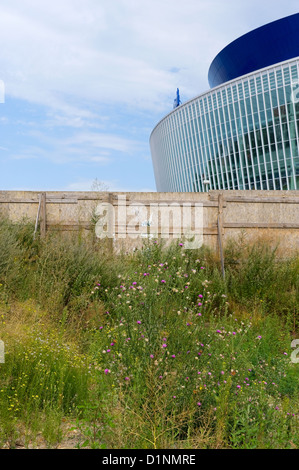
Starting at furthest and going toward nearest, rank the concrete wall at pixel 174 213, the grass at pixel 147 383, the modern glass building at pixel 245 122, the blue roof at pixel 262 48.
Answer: the blue roof at pixel 262 48 < the modern glass building at pixel 245 122 < the concrete wall at pixel 174 213 < the grass at pixel 147 383

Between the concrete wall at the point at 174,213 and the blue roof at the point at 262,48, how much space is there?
44.0 metres

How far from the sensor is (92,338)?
5.18m

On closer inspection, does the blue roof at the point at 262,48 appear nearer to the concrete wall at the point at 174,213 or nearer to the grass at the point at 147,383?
the concrete wall at the point at 174,213

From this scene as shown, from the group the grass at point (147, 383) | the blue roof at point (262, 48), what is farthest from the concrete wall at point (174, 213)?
the blue roof at point (262, 48)

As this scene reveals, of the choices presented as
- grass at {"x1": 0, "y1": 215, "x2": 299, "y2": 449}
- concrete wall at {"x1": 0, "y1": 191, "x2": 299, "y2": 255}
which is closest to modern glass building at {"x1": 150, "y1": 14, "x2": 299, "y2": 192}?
concrete wall at {"x1": 0, "y1": 191, "x2": 299, "y2": 255}

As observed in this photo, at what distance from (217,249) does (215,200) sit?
122 cm

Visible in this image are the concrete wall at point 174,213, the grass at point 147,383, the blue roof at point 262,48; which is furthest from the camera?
the blue roof at point 262,48

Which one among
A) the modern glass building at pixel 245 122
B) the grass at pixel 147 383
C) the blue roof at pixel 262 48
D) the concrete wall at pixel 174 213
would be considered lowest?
the grass at pixel 147 383

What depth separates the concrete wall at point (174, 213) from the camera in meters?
10.3

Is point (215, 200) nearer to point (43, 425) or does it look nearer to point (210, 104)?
point (43, 425)

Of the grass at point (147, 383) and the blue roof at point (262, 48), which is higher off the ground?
the blue roof at point (262, 48)

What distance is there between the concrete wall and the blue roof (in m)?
44.0

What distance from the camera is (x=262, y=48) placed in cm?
5028

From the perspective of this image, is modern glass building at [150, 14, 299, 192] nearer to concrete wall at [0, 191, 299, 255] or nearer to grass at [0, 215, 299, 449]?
concrete wall at [0, 191, 299, 255]
